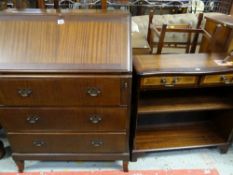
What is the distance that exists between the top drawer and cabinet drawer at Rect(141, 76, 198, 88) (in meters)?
0.17

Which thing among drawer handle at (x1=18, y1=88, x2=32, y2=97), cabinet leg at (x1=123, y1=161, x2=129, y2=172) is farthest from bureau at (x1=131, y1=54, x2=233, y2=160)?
drawer handle at (x1=18, y1=88, x2=32, y2=97)

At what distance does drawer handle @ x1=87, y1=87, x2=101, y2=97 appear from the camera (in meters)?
1.12

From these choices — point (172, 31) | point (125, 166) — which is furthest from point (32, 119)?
point (172, 31)

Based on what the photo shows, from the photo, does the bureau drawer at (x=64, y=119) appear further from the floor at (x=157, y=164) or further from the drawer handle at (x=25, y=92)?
the floor at (x=157, y=164)

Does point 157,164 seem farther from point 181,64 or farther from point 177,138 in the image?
point 181,64

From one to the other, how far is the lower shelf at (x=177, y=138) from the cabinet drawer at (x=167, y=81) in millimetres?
586

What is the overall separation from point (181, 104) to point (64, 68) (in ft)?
2.85

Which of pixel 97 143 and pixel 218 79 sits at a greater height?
pixel 218 79

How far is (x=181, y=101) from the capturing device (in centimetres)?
147

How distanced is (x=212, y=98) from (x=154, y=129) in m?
0.54

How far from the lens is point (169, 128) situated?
176 centimetres

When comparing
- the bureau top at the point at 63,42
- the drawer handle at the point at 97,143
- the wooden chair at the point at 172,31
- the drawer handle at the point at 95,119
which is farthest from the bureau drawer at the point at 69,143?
the wooden chair at the point at 172,31

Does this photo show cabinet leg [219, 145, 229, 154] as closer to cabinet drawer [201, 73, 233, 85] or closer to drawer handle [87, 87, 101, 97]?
cabinet drawer [201, 73, 233, 85]

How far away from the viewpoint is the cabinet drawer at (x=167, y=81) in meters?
1.21
